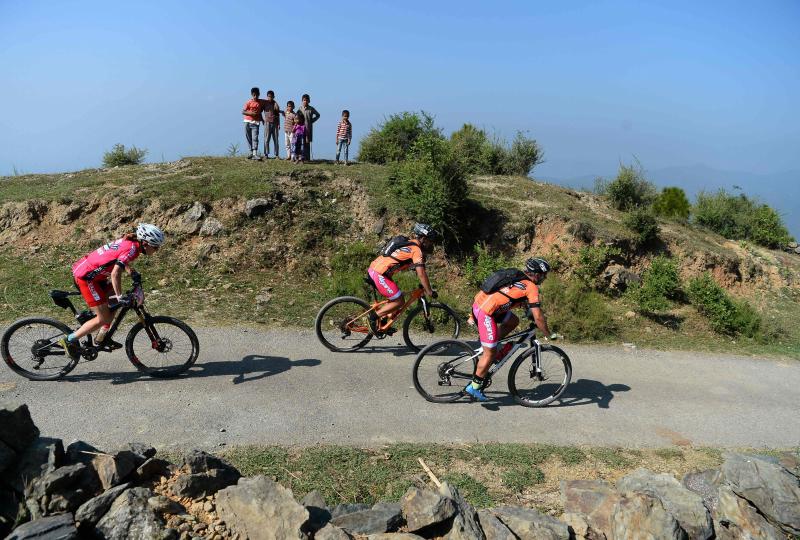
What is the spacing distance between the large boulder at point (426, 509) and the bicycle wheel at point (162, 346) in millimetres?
4474

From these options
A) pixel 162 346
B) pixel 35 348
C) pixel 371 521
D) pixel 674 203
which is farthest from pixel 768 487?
pixel 674 203

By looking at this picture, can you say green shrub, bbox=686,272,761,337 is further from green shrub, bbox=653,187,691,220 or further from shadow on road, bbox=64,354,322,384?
shadow on road, bbox=64,354,322,384

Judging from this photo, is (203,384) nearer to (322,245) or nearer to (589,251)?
(322,245)

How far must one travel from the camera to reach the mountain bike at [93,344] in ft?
24.5

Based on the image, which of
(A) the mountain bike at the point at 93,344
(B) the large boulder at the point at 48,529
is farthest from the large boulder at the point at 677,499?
(A) the mountain bike at the point at 93,344

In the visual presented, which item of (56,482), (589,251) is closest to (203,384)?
(56,482)

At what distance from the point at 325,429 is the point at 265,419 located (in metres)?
0.82

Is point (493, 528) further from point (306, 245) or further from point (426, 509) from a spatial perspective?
point (306, 245)

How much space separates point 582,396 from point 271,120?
13.3 metres

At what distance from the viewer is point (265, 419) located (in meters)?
7.00

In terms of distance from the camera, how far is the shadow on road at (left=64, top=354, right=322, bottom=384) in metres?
7.76

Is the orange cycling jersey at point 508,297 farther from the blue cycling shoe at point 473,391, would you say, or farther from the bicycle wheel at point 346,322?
the bicycle wheel at point 346,322

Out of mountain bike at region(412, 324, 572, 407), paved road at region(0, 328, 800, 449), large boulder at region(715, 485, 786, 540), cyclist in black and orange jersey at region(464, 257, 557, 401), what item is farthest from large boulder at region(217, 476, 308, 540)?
large boulder at region(715, 485, 786, 540)

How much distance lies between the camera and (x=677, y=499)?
18.7 ft
